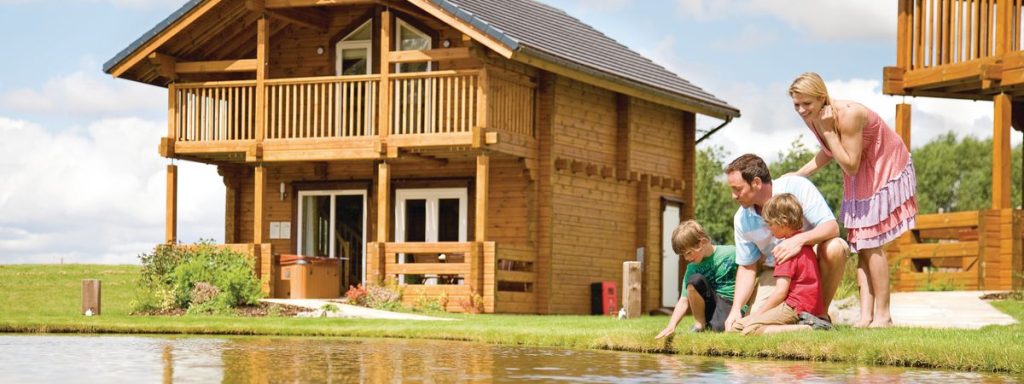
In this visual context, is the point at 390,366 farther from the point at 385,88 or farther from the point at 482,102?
the point at 385,88

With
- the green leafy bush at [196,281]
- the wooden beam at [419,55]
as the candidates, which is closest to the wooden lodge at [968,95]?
the wooden beam at [419,55]

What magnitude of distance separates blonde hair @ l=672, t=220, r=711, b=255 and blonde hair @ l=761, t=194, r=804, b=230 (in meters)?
0.62

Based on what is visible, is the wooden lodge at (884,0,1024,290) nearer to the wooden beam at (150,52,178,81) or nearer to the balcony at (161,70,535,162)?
the balcony at (161,70,535,162)

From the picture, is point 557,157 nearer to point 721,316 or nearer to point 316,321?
point 316,321

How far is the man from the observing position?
951cm

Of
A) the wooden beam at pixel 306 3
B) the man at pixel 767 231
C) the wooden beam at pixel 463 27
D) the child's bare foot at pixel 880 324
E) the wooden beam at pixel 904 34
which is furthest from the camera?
the wooden beam at pixel 306 3

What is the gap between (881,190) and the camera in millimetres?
9719

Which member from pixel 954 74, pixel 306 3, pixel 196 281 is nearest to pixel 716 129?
pixel 954 74

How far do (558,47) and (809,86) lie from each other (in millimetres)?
14855

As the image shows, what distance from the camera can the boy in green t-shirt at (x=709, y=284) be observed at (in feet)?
33.4

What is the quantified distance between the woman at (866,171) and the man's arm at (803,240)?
0.98ft

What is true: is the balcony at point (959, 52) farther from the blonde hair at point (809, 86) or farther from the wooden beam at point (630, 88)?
the blonde hair at point (809, 86)

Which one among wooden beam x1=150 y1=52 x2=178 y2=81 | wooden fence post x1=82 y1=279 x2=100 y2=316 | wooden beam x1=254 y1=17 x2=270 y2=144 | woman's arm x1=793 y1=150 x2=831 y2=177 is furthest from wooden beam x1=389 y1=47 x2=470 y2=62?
woman's arm x1=793 y1=150 x2=831 y2=177

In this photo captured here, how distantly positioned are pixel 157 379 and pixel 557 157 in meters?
17.0
